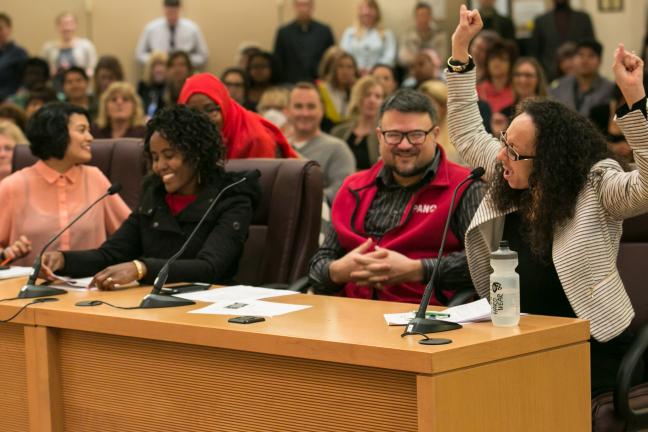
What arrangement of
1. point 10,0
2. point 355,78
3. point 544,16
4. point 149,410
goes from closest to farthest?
point 149,410
point 355,78
point 544,16
point 10,0

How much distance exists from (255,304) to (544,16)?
687 centimetres

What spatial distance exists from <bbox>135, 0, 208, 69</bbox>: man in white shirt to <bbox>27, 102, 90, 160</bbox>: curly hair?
19.6ft

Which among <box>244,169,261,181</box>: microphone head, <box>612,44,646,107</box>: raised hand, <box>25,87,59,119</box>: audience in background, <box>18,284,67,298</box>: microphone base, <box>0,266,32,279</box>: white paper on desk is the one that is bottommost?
<box>0,266,32,279</box>: white paper on desk

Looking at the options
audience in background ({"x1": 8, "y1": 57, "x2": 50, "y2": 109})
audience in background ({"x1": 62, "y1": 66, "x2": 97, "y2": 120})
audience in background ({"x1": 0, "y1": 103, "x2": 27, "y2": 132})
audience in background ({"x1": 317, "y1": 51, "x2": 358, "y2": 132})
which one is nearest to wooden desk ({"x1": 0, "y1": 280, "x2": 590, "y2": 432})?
audience in background ({"x1": 0, "y1": 103, "x2": 27, "y2": 132})

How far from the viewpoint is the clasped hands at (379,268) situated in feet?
11.8

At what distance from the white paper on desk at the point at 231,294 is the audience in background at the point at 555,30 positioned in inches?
246

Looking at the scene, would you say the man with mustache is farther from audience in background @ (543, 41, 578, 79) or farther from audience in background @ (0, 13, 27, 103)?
audience in background @ (0, 13, 27, 103)

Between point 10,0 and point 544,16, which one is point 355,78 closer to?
point 544,16

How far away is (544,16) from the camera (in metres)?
9.46

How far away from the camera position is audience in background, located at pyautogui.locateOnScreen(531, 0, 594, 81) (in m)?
9.34

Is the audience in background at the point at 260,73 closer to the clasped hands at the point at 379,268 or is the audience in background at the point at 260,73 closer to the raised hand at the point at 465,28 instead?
the clasped hands at the point at 379,268

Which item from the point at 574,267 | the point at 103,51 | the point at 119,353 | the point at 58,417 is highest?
the point at 103,51

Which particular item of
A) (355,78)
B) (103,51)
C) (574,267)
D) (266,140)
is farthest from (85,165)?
(103,51)

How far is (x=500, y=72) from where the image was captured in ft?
26.3
